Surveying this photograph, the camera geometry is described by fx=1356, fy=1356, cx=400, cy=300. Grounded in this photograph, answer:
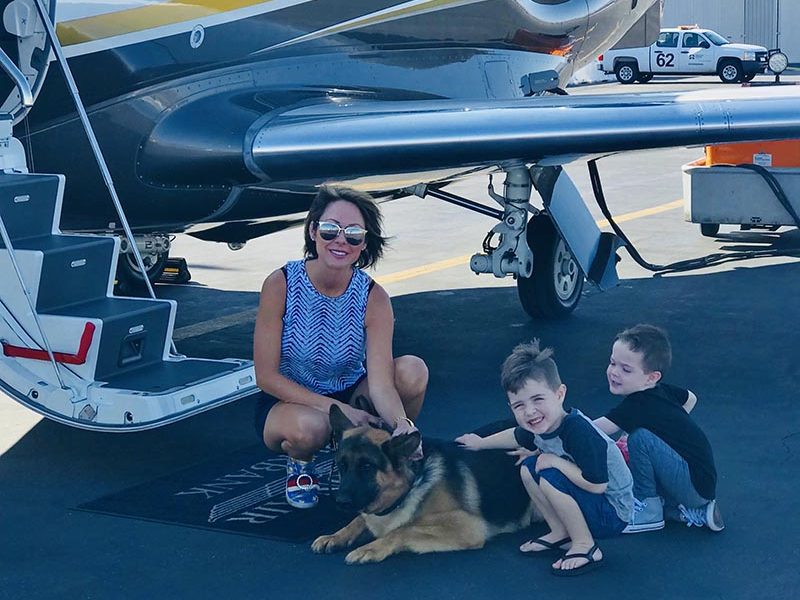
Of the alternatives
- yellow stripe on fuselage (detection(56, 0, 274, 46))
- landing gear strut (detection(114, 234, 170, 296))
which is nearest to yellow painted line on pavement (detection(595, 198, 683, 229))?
landing gear strut (detection(114, 234, 170, 296))

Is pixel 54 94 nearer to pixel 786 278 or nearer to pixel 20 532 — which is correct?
pixel 20 532

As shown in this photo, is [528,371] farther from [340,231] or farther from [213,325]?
[213,325]

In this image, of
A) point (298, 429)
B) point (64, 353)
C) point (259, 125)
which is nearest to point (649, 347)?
point (298, 429)

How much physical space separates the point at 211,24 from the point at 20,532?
3.44m

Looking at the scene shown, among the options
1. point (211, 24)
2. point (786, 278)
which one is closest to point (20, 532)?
point (211, 24)

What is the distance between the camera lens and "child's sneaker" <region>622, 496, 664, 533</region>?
5230mm

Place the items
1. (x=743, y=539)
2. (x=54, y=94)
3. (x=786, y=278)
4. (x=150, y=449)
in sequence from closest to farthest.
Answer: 1. (x=743, y=539)
2. (x=150, y=449)
3. (x=54, y=94)
4. (x=786, y=278)

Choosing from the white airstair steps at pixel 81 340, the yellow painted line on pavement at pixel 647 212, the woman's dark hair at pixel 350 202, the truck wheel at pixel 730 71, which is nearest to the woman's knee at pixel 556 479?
the woman's dark hair at pixel 350 202

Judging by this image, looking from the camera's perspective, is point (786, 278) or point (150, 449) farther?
point (786, 278)

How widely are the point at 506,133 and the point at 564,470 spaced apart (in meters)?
2.98

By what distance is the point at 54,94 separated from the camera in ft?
23.9

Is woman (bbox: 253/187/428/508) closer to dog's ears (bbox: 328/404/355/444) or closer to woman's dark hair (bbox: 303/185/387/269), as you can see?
woman's dark hair (bbox: 303/185/387/269)

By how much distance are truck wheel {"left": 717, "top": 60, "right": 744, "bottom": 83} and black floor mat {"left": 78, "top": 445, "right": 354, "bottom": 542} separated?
35.6 meters

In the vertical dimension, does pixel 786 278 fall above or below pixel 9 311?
below
